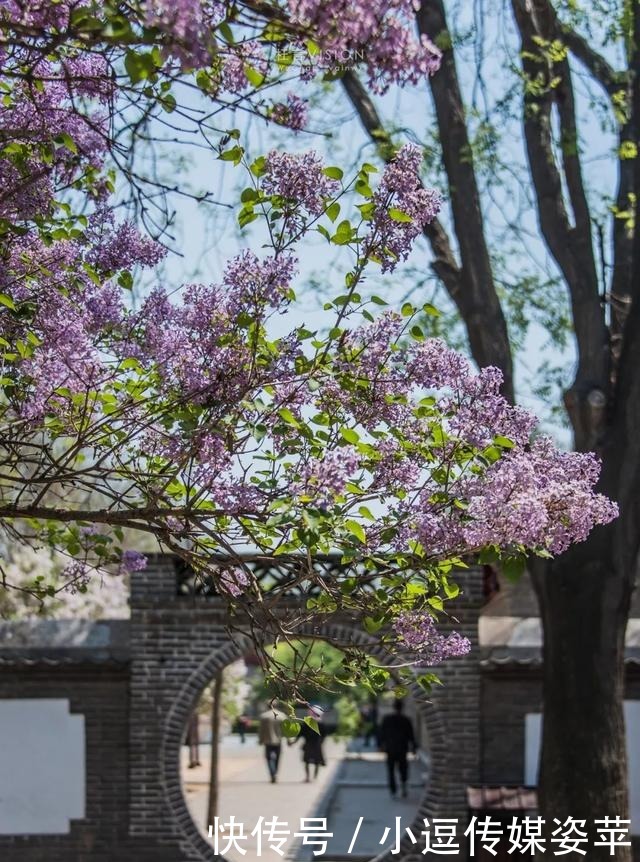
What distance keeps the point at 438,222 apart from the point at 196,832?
623 cm

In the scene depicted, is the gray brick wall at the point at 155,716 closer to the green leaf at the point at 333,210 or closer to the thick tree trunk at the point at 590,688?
the thick tree trunk at the point at 590,688

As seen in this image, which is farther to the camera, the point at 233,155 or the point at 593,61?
the point at 593,61

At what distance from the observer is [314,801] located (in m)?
21.9

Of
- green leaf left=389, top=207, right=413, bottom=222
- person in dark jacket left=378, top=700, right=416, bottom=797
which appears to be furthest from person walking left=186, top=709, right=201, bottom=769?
green leaf left=389, top=207, right=413, bottom=222

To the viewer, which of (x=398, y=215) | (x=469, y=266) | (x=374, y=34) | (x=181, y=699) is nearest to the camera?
(x=374, y=34)

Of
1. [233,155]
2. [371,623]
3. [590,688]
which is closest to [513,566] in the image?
[371,623]

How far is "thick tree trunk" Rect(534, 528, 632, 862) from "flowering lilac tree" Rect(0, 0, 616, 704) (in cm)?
409

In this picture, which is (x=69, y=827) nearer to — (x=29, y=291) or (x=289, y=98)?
(x=29, y=291)

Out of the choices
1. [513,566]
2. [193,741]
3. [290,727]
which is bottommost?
[193,741]

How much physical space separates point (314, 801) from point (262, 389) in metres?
17.6

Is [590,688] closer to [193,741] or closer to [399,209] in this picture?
[399,209]

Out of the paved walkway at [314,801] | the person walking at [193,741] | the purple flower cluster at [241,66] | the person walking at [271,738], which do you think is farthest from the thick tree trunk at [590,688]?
the person walking at [193,741]

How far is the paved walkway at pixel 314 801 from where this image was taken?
55.4 feet

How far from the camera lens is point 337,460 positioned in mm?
4500
